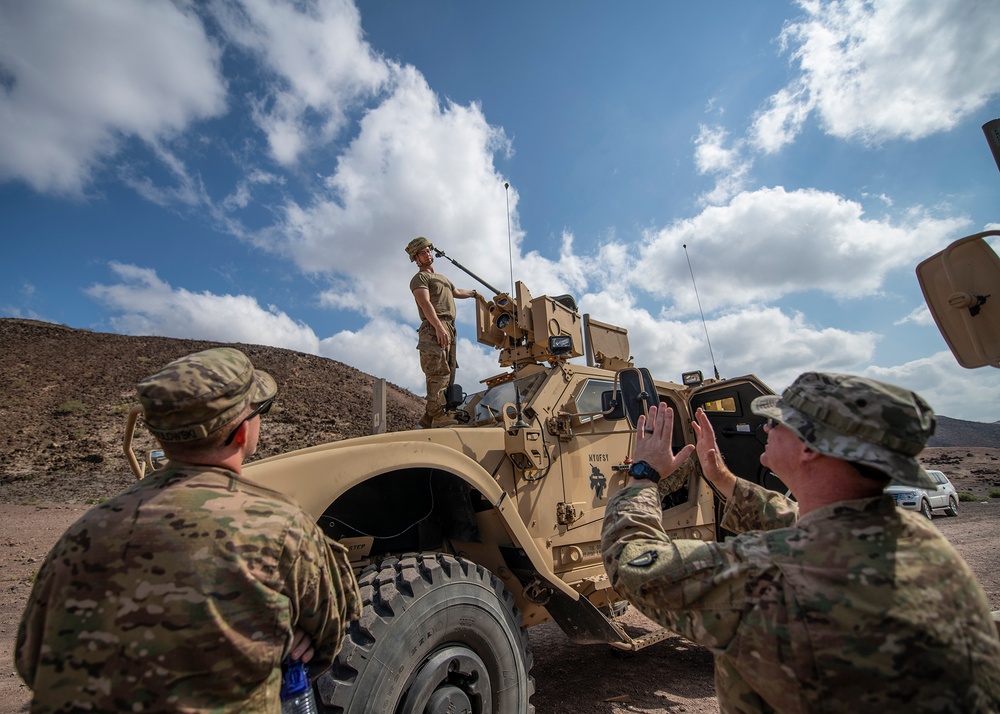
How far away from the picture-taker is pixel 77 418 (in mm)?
22125

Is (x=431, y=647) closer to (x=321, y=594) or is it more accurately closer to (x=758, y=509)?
(x=321, y=594)

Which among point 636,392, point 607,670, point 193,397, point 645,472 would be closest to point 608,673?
point 607,670

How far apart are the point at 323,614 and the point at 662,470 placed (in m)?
1.05

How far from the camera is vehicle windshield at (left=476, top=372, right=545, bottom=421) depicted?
4488 mm

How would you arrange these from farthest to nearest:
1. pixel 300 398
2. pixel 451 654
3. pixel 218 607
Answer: pixel 300 398 < pixel 451 654 < pixel 218 607

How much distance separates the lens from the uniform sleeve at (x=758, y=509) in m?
1.90

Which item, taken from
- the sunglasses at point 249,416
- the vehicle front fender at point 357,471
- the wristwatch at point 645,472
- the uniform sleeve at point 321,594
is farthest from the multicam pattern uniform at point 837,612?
the vehicle front fender at point 357,471

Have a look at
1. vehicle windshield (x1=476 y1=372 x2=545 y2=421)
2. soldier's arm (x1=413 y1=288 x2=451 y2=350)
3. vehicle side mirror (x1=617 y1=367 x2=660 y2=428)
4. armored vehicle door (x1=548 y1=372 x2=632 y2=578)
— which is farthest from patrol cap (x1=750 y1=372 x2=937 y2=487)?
soldier's arm (x1=413 y1=288 x2=451 y2=350)

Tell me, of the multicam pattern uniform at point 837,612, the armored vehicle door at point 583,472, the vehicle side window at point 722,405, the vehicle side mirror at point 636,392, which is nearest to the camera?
the multicam pattern uniform at point 837,612

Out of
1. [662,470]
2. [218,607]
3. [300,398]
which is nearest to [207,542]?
[218,607]

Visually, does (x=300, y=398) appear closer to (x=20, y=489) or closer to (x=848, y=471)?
(x=20, y=489)

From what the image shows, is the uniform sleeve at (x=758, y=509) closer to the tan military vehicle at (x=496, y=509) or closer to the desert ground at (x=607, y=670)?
the tan military vehicle at (x=496, y=509)

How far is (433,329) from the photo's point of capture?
498 cm

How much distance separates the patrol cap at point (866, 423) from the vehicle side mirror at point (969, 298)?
124 cm
